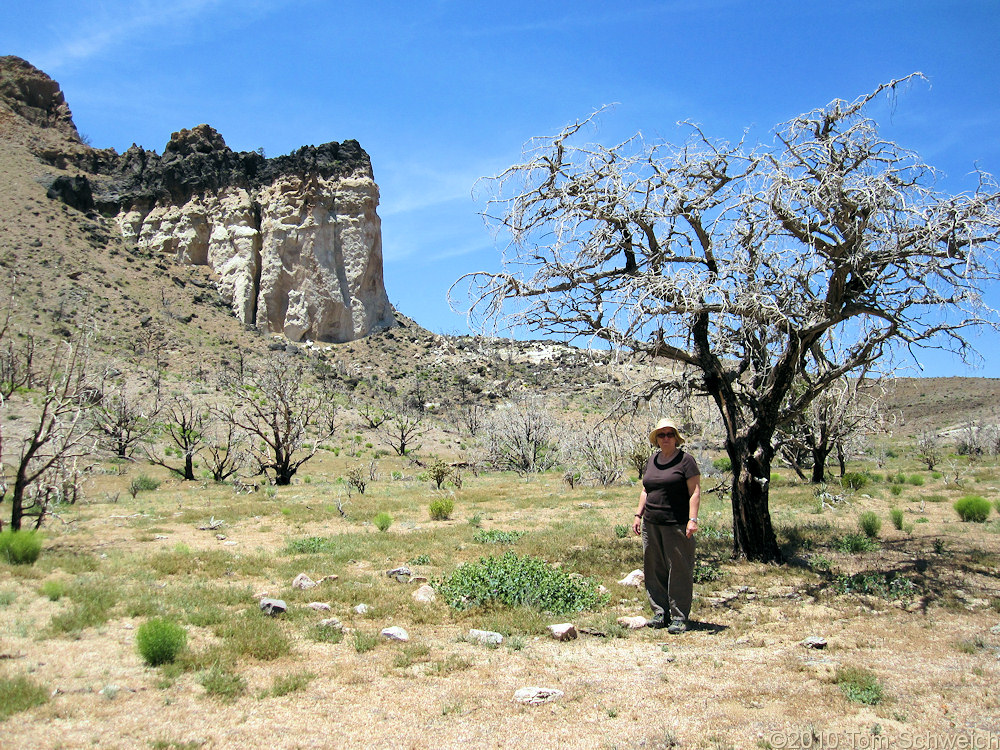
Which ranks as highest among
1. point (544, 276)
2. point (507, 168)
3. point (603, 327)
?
point (507, 168)

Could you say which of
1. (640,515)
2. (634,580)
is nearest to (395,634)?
(640,515)

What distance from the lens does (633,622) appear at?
5.63m

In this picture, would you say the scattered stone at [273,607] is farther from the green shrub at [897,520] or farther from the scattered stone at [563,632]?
the green shrub at [897,520]

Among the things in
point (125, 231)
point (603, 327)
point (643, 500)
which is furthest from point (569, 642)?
point (125, 231)

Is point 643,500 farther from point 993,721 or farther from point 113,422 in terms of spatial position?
point 113,422

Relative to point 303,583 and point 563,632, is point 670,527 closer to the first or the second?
point 563,632

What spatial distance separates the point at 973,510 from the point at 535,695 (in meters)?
10.7

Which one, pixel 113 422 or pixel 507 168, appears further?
pixel 113 422

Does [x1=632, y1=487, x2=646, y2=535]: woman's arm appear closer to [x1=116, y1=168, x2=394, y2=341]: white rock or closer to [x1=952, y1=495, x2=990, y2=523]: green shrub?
[x1=952, y1=495, x2=990, y2=523]: green shrub

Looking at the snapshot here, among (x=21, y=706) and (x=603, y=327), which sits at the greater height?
(x=603, y=327)

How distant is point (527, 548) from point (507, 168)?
5120 mm

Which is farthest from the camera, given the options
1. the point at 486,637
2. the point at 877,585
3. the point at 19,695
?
the point at 877,585

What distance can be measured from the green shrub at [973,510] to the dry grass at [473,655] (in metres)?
2.06

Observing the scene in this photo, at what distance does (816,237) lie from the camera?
7324 millimetres
